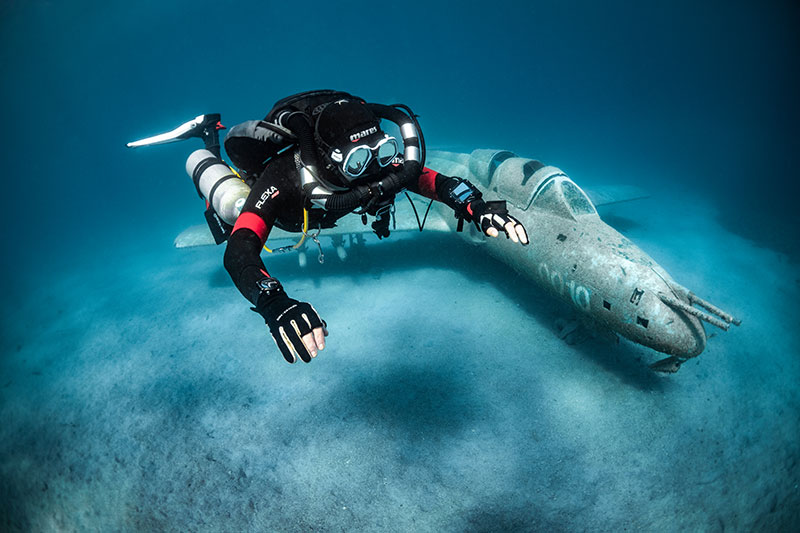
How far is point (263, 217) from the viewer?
10.1ft

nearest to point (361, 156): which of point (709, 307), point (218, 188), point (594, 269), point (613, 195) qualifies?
point (218, 188)

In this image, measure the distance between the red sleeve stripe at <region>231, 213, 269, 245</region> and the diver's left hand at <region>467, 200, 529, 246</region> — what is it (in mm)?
2210

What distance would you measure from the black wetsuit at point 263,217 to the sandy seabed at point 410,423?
3501 mm

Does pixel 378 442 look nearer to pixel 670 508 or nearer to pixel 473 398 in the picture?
pixel 473 398

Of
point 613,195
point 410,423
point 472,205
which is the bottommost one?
point 410,423

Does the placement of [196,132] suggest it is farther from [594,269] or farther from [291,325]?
[594,269]

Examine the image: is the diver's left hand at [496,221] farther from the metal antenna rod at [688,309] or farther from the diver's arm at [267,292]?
the metal antenna rod at [688,309]

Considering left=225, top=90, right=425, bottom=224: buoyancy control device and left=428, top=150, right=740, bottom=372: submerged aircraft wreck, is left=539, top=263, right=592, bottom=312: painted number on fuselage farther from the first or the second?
left=225, top=90, right=425, bottom=224: buoyancy control device

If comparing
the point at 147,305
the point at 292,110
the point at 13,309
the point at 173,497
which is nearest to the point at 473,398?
the point at 173,497

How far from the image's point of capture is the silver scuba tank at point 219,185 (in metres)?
3.71

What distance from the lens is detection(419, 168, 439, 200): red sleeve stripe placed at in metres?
4.27

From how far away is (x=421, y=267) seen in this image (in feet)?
33.1

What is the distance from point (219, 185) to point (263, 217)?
148 centimetres

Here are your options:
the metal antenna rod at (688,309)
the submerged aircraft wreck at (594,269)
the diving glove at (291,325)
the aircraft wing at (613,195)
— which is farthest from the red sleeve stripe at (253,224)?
the aircraft wing at (613,195)
